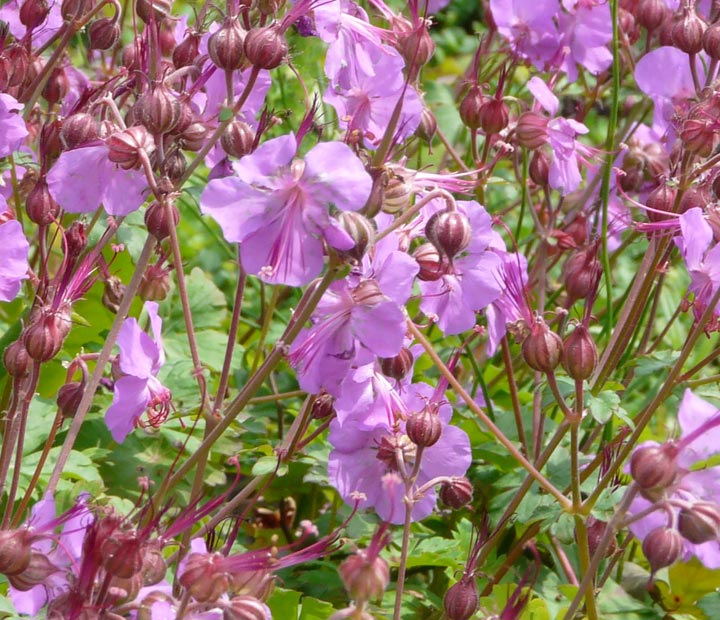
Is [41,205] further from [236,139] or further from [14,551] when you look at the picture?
[14,551]

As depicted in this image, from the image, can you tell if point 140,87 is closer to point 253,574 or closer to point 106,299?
point 106,299

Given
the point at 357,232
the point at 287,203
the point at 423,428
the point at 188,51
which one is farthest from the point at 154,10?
the point at 423,428

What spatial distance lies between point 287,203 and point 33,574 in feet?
1.42

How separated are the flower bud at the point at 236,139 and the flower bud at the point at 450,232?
0.85 feet

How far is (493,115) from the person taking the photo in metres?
1.68

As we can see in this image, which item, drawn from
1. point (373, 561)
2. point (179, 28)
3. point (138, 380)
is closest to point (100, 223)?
point (179, 28)

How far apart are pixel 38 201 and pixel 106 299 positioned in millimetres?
304

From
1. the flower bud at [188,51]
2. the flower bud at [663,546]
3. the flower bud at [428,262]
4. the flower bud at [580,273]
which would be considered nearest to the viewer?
the flower bud at [663,546]

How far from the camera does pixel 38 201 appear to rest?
1.44 metres

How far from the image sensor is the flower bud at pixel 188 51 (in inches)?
59.5

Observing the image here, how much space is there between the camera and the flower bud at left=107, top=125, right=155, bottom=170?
1241 mm

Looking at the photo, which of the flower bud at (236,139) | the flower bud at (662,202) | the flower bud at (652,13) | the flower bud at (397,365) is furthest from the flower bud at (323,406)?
the flower bud at (652,13)

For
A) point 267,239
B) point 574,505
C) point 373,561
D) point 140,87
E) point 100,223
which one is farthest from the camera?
point 100,223

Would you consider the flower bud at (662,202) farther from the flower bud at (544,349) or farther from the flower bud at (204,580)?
the flower bud at (204,580)
